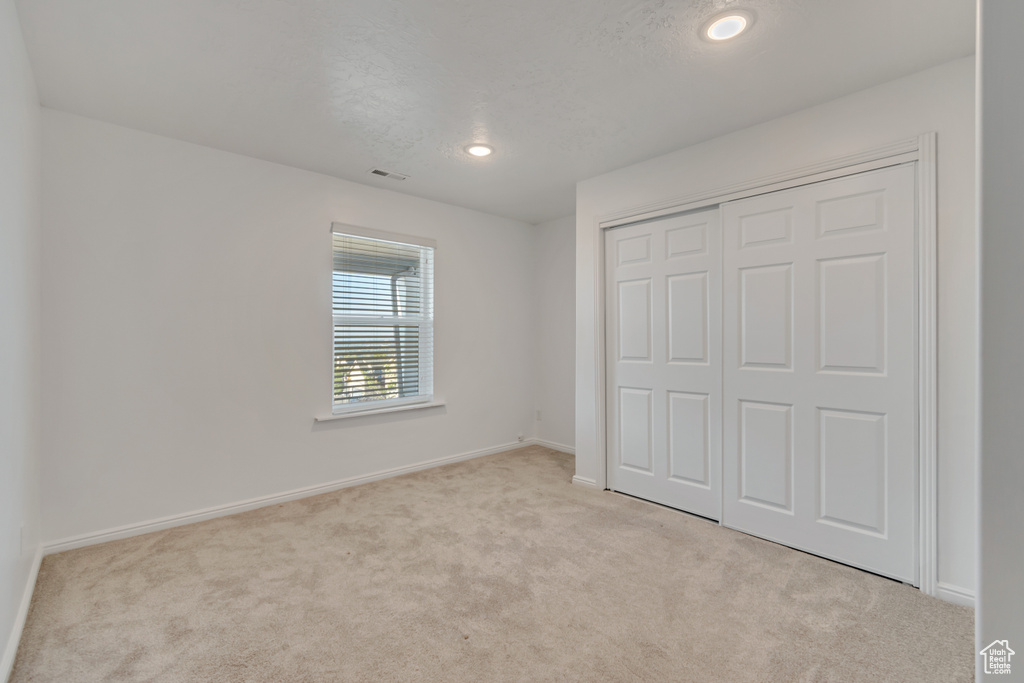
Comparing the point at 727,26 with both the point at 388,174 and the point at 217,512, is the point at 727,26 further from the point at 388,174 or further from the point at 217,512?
the point at 217,512

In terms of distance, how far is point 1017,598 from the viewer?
64 cm

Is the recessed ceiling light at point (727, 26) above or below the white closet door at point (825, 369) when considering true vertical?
above

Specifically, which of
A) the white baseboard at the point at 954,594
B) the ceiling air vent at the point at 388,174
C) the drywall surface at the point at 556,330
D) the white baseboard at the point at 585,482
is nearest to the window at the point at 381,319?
the ceiling air vent at the point at 388,174

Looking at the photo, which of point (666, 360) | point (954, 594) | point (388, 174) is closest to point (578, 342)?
point (666, 360)

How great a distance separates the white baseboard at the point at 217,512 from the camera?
2.61 metres

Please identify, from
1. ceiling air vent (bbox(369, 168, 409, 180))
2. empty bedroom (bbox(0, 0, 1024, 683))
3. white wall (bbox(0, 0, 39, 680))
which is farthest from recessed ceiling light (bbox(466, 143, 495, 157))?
white wall (bbox(0, 0, 39, 680))

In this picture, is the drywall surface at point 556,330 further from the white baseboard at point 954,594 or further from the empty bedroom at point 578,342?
the white baseboard at point 954,594

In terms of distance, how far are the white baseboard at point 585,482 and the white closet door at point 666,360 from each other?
124mm

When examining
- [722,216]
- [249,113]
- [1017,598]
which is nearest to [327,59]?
[249,113]

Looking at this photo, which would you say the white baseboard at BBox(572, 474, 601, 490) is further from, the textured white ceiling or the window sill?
the textured white ceiling

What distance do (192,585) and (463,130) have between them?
9.35ft

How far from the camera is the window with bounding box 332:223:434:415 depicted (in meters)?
3.73

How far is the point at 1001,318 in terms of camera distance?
0.66 meters

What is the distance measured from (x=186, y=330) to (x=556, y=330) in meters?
3.25
